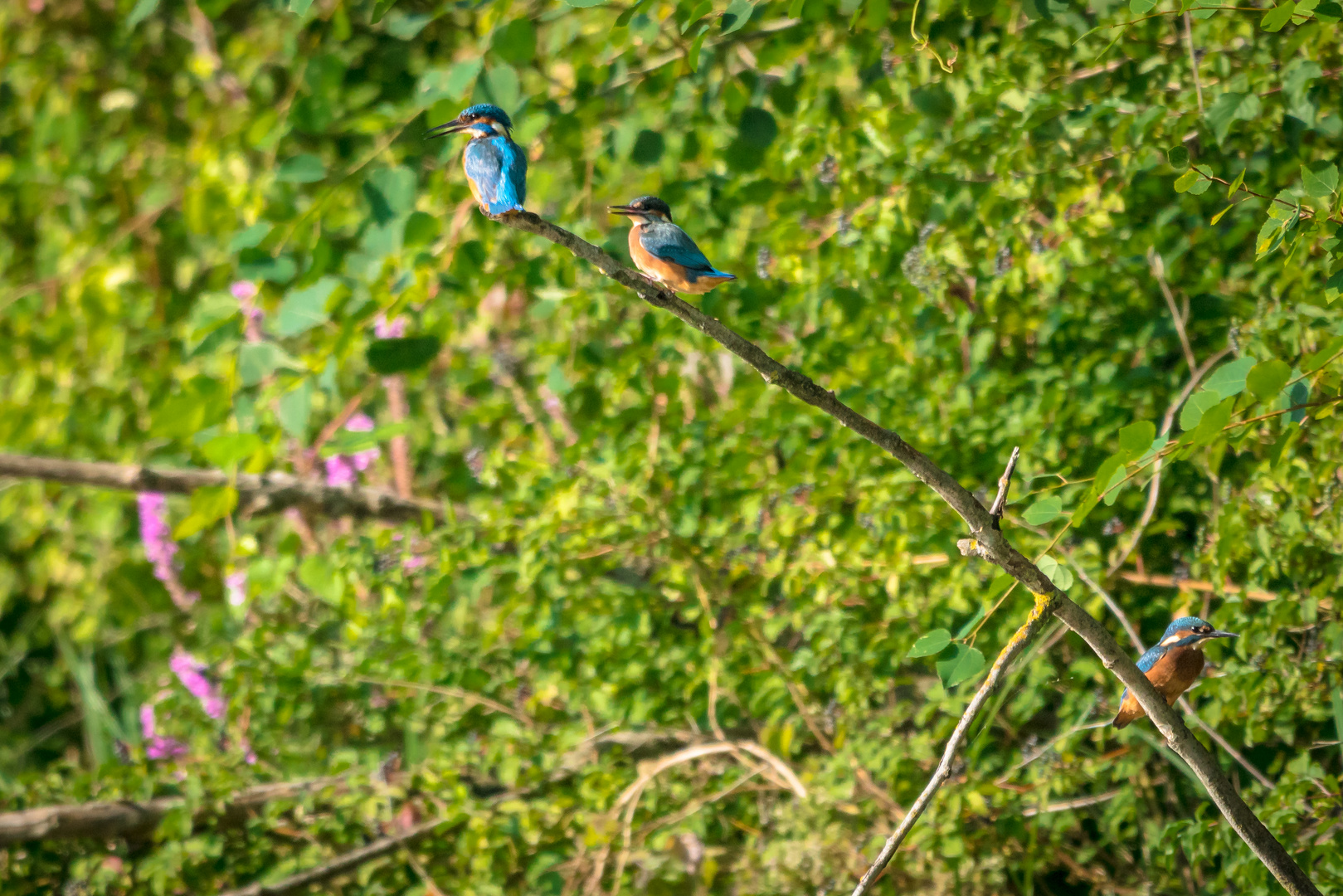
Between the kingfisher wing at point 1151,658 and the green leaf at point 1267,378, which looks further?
the kingfisher wing at point 1151,658

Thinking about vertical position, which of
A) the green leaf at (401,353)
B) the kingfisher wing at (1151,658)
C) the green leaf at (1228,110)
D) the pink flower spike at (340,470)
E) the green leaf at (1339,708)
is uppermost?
the green leaf at (1228,110)

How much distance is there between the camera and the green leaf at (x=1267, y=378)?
0.88m

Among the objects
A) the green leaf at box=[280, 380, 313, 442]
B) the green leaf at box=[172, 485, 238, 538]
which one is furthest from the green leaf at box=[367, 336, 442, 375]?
the green leaf at box=[172, 485, 238, 538]

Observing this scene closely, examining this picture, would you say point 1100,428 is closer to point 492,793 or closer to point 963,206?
point 963,206

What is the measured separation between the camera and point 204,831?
220 centimetres

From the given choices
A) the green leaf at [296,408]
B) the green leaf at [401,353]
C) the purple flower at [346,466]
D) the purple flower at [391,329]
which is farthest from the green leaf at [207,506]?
the purple flower at [346,466]

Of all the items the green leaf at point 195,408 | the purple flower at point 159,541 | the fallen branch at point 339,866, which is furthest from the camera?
the purple flower at point 159,541

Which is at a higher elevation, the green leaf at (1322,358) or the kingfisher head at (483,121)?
the kingfisher head at (483,121)

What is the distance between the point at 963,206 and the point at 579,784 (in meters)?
1.23

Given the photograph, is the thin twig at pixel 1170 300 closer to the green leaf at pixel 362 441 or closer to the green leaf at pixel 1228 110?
the green leaf at pixel 1228 110

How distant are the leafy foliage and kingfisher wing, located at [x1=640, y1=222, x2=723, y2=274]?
0.44 metres

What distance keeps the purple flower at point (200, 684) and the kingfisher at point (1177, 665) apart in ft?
6.69

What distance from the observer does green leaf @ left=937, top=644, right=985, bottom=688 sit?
0.90 meters

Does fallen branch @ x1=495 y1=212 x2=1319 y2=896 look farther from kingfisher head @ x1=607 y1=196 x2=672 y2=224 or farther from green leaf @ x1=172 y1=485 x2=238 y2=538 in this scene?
green leaf @ x1=172 y1=485 x2=238 y2=538
